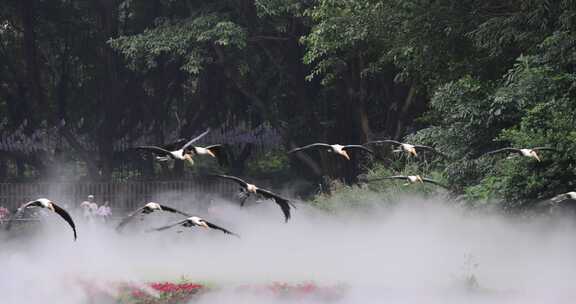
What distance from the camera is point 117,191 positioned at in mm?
43281

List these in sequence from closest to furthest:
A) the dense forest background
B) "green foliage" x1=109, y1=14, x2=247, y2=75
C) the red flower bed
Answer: the red flower bed → the dense forest background → "green foliage" x1=109, y1=14, x2=247, y2=75

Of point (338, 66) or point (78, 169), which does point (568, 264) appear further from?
point (78, 169)

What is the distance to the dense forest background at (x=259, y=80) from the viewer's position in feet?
86.8

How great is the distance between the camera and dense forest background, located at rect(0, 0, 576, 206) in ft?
86.8

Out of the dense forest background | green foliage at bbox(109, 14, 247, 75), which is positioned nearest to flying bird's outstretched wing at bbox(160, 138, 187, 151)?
the dense forest background

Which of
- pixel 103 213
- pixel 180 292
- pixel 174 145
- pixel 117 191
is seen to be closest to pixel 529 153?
pixel 174 145

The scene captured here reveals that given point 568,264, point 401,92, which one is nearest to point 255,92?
point 401,92

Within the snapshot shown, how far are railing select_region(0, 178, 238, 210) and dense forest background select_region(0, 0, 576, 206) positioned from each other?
1.95 m

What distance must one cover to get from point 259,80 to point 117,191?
667 centimetres

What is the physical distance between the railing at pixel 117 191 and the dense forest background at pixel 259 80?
76.7 inches

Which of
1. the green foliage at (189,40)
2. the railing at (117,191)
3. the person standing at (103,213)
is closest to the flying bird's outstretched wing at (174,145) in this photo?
the person standing at (103,213)

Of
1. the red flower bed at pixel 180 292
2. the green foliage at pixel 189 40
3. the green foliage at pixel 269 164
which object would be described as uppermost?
the green foliage at pixel 189 40

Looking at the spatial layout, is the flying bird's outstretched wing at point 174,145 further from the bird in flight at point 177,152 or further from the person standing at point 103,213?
the person standing at point 103,213

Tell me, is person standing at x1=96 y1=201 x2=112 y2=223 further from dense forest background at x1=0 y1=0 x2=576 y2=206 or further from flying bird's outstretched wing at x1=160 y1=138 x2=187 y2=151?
flying bird's outstretched wing at x1=160 y1=138 x2=187 y2=151
